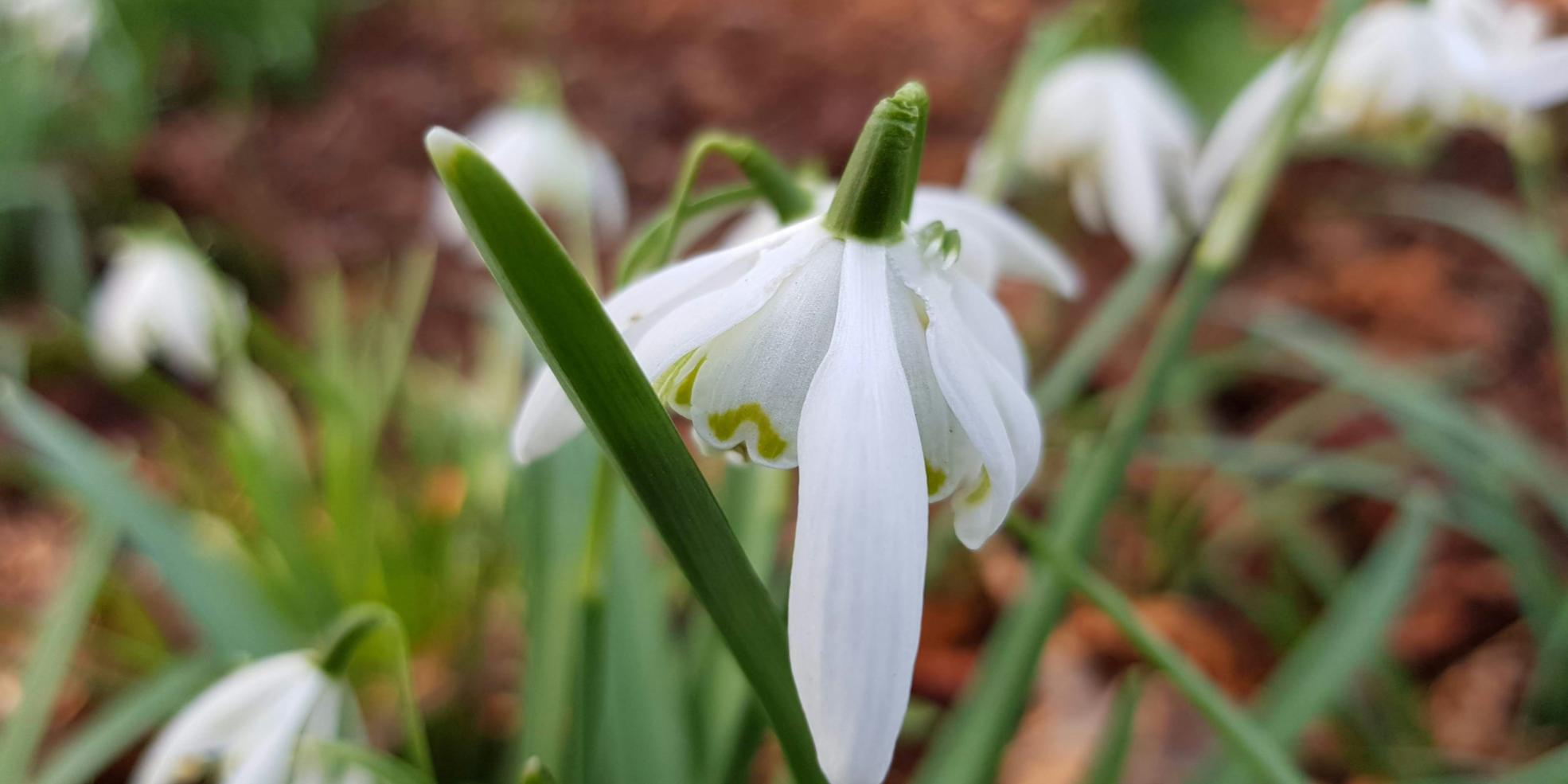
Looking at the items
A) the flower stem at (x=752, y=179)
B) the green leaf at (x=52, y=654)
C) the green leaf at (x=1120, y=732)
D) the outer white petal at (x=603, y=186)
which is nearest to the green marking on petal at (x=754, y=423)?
the flower stem at (x=752, y=179)

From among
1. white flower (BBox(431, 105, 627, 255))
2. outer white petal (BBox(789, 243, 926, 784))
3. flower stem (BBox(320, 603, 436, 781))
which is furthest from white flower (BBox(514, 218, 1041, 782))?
white flower (BBox(431, 105, 627, 255))

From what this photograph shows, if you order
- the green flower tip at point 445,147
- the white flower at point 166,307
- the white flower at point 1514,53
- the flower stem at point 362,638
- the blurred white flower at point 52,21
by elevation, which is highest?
the blurred white flower at point 52,21

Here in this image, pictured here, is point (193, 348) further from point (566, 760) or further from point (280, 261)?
point (280, 261)

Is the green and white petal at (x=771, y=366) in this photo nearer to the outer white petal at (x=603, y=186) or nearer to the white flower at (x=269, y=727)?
the white flower at (x=269, y=727)

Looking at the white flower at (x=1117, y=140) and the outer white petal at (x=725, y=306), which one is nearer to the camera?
the outer white petal at (x=725, y=306)

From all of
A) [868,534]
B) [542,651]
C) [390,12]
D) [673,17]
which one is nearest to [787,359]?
[868,534]
